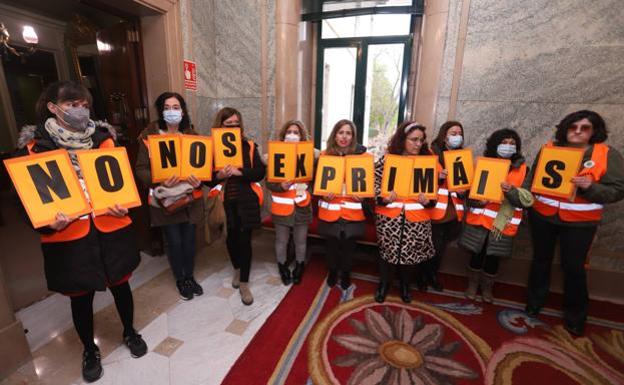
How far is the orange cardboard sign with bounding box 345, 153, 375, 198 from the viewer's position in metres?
2.34

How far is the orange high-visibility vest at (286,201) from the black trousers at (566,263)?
6.31 ft

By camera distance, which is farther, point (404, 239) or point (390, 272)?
point (390, 272)

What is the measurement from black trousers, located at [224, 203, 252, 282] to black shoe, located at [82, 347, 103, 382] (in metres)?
1.11

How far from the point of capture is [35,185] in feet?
4.54

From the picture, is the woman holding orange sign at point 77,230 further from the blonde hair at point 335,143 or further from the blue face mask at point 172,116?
the blonde hair at point 335,143

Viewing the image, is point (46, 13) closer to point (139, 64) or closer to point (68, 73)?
point (68, 73)

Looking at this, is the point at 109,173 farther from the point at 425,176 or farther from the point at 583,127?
the point at 583,127

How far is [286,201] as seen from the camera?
2676 mm

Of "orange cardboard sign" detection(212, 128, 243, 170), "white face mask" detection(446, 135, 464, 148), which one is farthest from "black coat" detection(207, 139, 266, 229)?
"white face mask" detection(446, 135, 464, 148)

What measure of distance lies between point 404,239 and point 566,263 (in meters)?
1.20

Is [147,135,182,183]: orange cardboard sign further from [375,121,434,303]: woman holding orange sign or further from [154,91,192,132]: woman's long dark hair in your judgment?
[375,121,434,303]: woman holding orange sign

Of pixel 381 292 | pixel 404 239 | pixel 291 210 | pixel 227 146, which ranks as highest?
pixel 227 146

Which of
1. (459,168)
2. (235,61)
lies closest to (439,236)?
(459,168)

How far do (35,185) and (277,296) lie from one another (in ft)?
6.19
